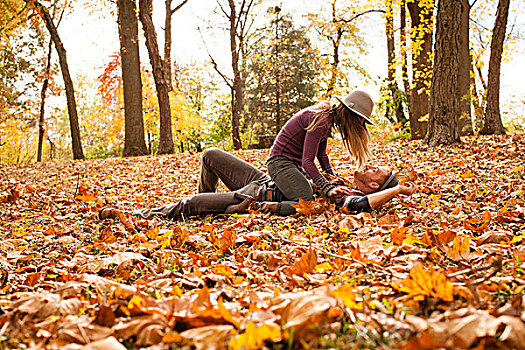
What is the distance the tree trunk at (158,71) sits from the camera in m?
11.1

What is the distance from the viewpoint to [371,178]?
146 inches

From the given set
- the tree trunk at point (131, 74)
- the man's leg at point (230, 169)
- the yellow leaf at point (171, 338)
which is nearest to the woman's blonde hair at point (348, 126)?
the man's leg at point (230, 169)

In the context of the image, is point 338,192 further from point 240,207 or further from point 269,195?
point 240,207

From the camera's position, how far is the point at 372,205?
11.3 ft

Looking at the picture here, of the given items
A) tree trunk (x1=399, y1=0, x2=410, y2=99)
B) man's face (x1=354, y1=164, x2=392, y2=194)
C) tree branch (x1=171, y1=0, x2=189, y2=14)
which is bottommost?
man's face (x1=354, y1=164, x2=392, y2=194)

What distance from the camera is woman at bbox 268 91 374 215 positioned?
372 centimetres

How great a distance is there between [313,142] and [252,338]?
288 cm

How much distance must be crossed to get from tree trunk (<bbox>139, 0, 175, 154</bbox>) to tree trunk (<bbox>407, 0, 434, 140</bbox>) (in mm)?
7013

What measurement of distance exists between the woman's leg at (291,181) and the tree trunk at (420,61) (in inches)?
264

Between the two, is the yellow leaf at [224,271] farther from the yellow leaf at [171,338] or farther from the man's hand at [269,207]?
the man's hand at [269,207]

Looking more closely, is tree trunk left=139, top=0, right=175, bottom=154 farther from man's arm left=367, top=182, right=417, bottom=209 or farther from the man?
man's arm left=367, top=182, right=417, bottom=209

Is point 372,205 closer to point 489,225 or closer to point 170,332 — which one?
point 489,225

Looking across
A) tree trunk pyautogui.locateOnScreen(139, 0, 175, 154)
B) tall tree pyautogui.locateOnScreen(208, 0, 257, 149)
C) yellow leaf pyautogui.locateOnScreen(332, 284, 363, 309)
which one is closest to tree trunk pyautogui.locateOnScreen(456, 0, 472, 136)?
tree trunk pyautogui.locateOnScreen(139, 0, 175, 154)

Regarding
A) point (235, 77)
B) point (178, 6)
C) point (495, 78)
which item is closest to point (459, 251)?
point (495, 78)
